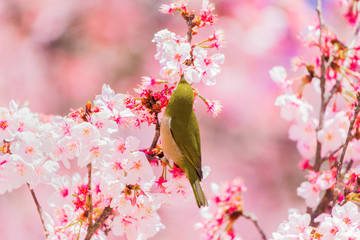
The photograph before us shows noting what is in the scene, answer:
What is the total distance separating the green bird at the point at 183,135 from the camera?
0.42 meters

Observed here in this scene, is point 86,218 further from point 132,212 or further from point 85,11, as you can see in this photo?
point 85,11

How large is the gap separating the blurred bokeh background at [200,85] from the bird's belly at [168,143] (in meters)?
1.19

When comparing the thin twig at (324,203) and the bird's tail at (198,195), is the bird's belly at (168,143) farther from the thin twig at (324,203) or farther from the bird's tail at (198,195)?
the thin twig at (324,203)

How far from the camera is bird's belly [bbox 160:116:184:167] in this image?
43 centimetres

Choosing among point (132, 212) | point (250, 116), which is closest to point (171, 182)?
point (132, 212)

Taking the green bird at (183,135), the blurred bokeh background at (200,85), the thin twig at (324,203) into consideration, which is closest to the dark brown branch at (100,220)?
the green bird at (183,135)

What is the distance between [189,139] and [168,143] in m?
0.02

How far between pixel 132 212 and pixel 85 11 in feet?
4.95

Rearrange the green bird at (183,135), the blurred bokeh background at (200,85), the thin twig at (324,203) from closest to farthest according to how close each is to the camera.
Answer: the green bird at (183,135)
the thin twig at (324,203)
the blurred bokeh background at (200,85)

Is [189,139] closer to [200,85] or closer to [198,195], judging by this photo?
[198,195]

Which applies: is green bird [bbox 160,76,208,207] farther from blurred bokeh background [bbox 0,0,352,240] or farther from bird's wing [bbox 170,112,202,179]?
blurred bokeh background [bbox 0,0,352,240]

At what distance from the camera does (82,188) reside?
1.68 ft

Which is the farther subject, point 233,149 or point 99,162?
point 233,149

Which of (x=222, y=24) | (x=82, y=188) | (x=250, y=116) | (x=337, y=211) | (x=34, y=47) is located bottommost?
(x=337, y=211)
